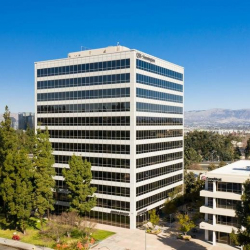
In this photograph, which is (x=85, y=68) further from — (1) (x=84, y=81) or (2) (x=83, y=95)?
(2) (x=83, y=95)

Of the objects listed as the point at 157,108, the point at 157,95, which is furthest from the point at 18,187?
the point at 157,95

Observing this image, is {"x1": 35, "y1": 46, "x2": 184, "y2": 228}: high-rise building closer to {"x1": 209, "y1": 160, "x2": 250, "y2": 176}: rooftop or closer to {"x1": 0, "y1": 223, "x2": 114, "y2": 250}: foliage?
{"x1": 0, "y1": 223, "x2": 114, "y2": 250}: foliage

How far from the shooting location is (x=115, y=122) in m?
61.0

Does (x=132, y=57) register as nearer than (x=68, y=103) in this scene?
Yes

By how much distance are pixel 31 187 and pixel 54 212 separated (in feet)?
49.0

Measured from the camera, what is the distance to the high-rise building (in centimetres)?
5962

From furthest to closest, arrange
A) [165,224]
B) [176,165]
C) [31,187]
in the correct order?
[176,165]
[165,224]
[31,187]

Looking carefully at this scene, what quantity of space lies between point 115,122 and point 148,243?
891 inches

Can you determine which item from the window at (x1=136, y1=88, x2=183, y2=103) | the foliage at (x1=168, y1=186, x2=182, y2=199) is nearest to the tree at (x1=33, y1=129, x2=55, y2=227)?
the window at (x1=136, y1=88, x2=183, y2=103)

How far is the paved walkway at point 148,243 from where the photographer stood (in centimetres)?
4951

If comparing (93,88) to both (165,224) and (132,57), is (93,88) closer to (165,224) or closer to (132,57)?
(132,57)

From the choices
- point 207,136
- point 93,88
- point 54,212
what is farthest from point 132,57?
point 207,136

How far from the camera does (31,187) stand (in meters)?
56.2

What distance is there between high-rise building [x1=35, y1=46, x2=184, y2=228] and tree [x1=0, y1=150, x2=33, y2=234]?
1253 centimetres
